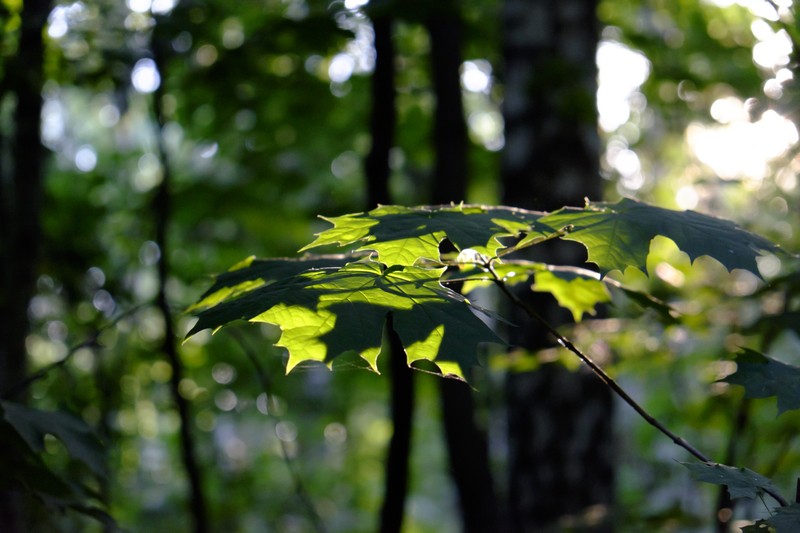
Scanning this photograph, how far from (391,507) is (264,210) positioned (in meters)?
2.40

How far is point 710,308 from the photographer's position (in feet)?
6.80

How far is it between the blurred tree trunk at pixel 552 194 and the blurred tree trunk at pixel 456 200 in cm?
14

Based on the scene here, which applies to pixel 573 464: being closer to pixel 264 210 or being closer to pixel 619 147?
pixel 264 210

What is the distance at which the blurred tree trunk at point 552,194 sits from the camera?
8.65 ft

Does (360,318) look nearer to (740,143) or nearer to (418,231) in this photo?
(418,231)

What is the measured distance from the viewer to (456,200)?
266 centimetres

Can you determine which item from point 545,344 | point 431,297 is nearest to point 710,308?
point 545,344

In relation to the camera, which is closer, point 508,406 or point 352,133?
point 508,406

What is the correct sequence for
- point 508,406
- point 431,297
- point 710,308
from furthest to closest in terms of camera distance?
point 508,406, point 710,308, point 431,297

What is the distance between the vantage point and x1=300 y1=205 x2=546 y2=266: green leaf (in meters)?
0.97

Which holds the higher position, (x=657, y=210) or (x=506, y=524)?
(x=657, y=210)

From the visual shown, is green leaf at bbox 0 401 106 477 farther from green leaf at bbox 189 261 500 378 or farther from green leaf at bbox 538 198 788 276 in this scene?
green leaf at bbox 538 198 788 276

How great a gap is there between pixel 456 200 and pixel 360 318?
5.84 ft

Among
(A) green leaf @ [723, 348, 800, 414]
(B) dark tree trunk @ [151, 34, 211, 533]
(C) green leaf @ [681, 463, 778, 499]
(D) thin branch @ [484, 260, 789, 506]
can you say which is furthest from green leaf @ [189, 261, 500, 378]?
(B) dark tree trunk @ [151, 34, 211, 533]
